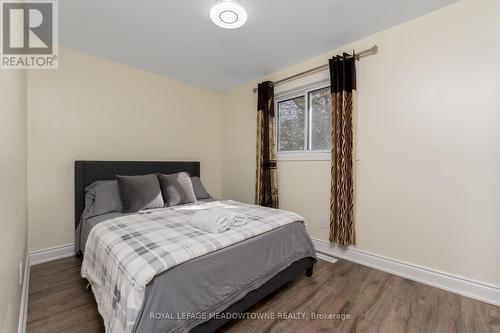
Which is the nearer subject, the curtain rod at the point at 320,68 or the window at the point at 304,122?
the curtain rod at the point at 320,68

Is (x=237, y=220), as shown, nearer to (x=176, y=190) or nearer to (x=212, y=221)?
(x=212, y=221)

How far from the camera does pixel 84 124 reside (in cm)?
267

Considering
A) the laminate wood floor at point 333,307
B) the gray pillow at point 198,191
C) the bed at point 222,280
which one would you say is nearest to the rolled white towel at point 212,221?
the bed at point 222,280

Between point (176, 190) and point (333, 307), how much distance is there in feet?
6.55

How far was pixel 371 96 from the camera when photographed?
7.78ft

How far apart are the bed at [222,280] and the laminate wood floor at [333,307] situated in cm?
16

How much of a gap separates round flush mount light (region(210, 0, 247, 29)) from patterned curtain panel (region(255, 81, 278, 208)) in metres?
1.36

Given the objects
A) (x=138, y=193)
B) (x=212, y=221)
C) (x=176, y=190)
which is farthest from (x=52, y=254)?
(x=212, y=221)

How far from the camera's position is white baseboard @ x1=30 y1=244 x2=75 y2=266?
2.35 meters

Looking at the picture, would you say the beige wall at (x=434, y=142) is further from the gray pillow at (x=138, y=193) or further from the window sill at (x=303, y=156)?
the gray pillow at (x=138, y=193)

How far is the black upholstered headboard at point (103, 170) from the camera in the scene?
2.56 metres

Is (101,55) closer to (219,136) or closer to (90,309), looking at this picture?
(219,136)

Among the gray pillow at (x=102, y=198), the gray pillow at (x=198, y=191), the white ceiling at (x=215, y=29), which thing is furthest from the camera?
the gray pillow at (x=198, y=191)

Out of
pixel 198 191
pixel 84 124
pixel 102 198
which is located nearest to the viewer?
pixel 102 198
